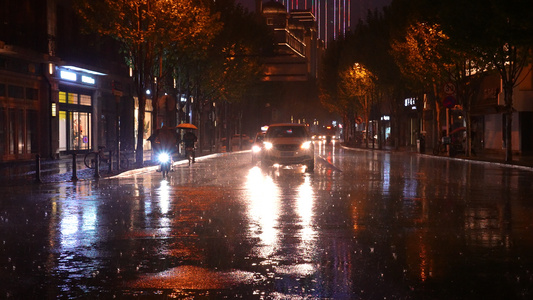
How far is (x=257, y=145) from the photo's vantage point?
1369 inches

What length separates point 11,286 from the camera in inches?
286

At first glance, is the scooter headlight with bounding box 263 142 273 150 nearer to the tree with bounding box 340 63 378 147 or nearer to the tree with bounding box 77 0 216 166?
the tree with bounding box 77 0 216 166

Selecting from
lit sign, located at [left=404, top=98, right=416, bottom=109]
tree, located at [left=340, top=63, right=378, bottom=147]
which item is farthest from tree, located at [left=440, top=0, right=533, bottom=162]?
lit sign, located at [left=404, top=98, right=416, bottom=109]

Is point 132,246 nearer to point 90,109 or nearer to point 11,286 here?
point 11,286

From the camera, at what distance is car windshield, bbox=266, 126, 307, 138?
98.1 ft

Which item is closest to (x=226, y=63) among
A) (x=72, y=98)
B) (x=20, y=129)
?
(x=72, y=98)

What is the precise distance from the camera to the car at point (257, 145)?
104ft

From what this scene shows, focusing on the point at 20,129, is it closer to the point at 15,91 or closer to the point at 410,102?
the point at 15,91

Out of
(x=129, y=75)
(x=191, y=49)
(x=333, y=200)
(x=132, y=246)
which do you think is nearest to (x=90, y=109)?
(x=129, y=75)

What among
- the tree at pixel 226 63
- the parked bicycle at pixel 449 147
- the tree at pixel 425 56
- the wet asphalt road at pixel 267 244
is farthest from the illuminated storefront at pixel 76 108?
the wet asphalt road at pixel 267 244

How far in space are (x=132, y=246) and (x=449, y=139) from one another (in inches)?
1558

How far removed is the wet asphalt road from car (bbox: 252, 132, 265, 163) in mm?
12758

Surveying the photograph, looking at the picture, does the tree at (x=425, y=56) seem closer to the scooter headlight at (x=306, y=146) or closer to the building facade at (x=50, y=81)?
the scooter headlight at (x=306, y=146)

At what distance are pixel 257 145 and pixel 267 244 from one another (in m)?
24.9
